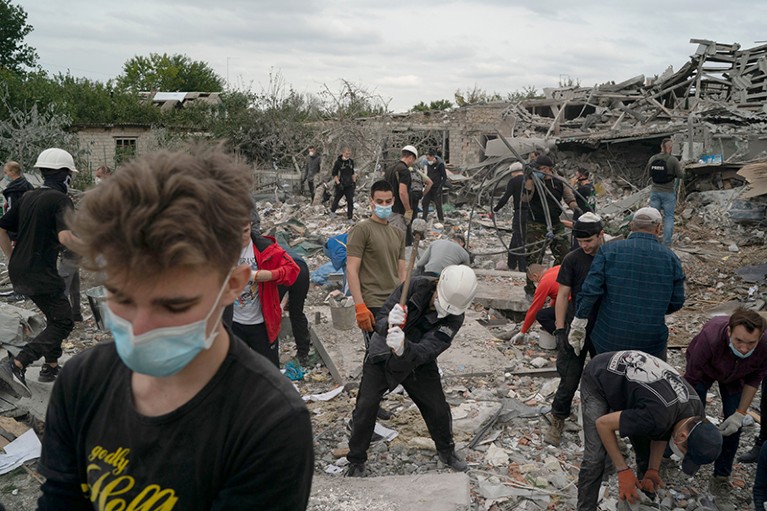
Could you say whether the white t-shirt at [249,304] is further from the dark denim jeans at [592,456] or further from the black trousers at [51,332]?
the dark denim jeans at [592,456]

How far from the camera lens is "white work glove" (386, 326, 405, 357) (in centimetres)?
→ 338

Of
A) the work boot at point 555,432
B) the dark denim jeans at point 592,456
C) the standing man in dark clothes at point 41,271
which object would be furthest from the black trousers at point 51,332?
the dark denim jeans at point 592,456

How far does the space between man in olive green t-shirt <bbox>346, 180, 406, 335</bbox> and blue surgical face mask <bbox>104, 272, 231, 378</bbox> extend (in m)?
3.20

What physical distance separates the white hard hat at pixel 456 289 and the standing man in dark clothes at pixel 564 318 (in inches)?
50.1

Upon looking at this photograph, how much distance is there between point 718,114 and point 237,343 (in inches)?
606

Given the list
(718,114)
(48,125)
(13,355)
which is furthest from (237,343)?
(48,125)

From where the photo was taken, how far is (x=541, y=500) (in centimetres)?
379

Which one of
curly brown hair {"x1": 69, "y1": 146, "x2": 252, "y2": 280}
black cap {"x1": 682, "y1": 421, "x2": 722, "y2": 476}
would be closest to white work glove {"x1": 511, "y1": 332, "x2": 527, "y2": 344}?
black cap {"x1": 682, "y1": 421, "x2": 722, "y2": 476}

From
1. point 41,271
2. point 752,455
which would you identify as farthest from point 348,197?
point 752,455

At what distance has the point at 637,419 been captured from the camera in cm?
311

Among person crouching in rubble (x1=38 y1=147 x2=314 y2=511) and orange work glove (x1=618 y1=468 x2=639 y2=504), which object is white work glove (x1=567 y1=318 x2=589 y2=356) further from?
person crouching in rubble (x1=38 y1=147 x2=314 y2=511)

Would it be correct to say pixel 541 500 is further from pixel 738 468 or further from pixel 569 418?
pixel 738 468

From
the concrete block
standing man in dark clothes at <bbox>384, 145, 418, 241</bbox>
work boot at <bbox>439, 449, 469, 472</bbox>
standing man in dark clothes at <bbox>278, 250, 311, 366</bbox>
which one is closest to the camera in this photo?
the concrete block

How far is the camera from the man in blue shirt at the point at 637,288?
3.89 metres
